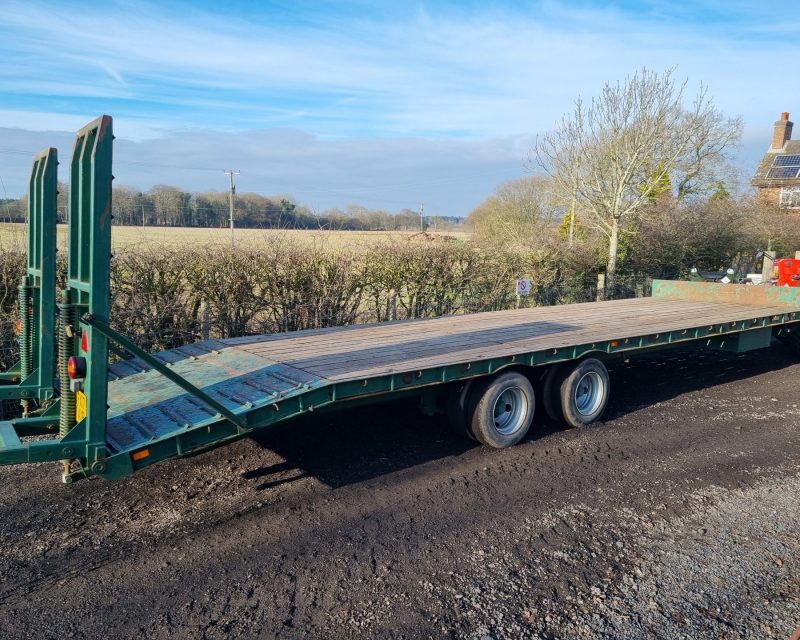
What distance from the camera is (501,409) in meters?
6.45

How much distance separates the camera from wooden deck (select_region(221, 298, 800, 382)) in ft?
19.0

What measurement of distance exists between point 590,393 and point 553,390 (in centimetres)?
66

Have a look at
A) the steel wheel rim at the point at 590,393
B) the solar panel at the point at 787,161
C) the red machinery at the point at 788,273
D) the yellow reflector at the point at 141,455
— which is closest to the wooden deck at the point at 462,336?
the steel wheel rim at the point at 590,393

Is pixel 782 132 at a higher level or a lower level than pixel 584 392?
higher

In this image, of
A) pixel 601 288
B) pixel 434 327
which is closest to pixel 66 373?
pixel 434 327

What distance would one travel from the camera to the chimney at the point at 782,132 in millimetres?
42562

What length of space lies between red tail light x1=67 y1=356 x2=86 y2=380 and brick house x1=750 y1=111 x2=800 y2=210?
103 feet

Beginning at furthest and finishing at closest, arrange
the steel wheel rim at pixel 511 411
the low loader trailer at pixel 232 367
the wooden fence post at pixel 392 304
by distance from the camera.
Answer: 1. the wooden fence post at pixel 392 304
2. the steel wheel rim at pixel 511 411
3. the low loader trailer at pixel 232 367

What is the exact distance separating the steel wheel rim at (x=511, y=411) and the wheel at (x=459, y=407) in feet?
1.17

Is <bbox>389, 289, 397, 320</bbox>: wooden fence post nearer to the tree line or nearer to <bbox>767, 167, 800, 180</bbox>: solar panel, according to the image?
the tree line

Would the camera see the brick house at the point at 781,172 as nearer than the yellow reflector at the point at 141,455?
No

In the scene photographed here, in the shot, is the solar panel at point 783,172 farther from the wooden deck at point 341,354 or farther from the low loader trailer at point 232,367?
the low loader trailer at point 232,367

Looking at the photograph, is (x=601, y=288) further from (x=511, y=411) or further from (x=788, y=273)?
(x=511, y=411)

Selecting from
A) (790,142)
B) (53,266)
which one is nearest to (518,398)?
(53,266)
